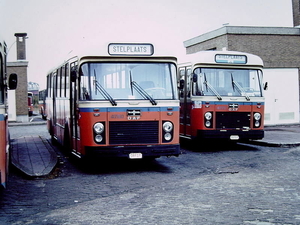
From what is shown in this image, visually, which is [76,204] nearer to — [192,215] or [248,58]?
[192,215]

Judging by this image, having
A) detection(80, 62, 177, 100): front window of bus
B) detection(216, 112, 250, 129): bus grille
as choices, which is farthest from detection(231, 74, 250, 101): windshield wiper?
detection(80, 62, 177, 100): front window of bus

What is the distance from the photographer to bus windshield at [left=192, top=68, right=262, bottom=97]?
13.4 m

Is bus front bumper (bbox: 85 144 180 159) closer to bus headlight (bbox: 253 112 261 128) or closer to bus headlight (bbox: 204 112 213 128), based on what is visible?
bus headlight (bbox: 204 112 213 128)

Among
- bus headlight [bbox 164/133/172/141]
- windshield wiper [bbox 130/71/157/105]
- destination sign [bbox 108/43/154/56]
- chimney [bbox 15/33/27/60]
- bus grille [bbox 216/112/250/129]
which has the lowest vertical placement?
bus headlight [bbox 164/133/172/141]

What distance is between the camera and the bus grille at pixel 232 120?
13453 millimetres

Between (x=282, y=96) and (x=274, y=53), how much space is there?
8.15 feet

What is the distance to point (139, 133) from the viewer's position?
31.7ft

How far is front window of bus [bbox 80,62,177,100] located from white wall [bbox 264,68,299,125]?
1527 cm

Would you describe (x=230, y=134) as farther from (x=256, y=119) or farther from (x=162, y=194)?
(x=162, y=194)

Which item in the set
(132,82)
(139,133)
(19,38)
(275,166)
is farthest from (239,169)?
(19,38)

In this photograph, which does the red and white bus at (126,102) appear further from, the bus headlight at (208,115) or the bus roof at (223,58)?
the bus roof at (223,58)

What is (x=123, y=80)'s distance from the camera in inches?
380

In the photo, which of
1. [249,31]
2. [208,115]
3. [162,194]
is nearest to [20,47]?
[249,31]

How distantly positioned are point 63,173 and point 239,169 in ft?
13.2
